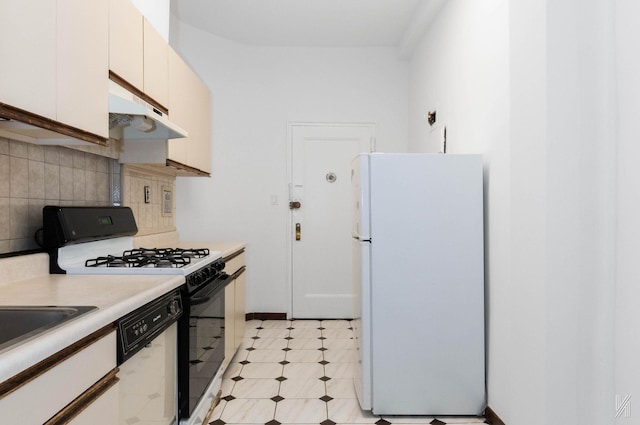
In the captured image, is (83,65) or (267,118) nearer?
(83,65)

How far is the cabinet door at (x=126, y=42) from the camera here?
1.87m

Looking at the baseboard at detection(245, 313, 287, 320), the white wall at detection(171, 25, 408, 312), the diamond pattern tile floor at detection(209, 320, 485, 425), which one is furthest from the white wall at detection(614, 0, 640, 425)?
the baseboard at detection(245, 313, 287, 320)

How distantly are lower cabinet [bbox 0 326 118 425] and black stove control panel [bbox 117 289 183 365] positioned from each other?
0.13 ft

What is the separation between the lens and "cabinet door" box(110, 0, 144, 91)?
1.87 meters

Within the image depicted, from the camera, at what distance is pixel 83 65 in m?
1.60

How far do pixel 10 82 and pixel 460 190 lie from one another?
210 cm

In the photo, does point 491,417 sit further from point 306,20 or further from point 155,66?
point 306,20

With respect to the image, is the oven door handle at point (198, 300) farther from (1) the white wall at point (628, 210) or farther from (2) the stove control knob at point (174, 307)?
(1) the white wall at point (628, 210)

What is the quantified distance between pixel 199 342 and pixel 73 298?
0.79 meters

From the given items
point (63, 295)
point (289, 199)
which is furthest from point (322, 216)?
point (63, 295)

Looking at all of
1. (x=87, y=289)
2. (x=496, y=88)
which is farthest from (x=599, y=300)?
(x=87, y=289)

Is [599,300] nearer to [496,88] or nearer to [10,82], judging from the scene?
[496,88]

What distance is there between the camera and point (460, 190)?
2379mm

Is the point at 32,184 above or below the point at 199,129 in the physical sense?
below
